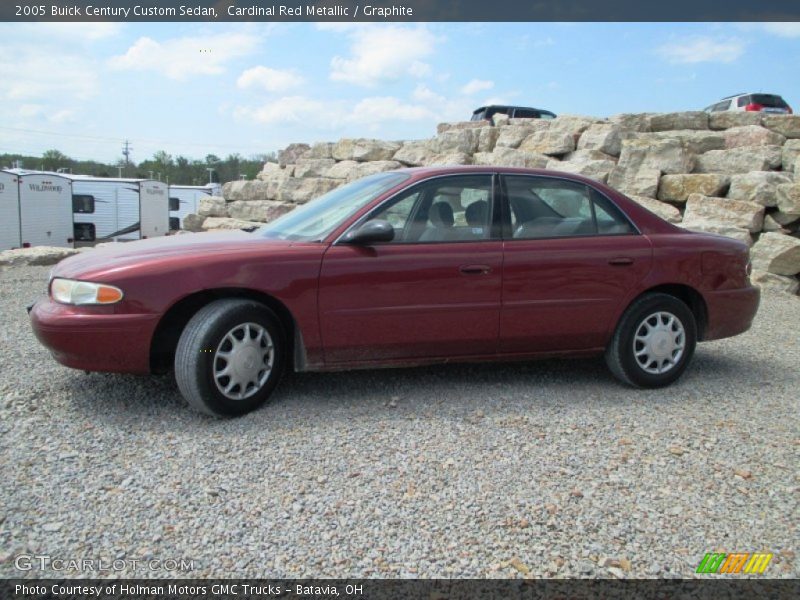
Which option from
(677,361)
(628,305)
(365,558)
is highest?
(628,305)

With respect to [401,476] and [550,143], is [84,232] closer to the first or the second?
[550,143]

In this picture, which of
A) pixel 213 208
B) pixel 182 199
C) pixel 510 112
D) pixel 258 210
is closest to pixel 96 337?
pixel 258 210

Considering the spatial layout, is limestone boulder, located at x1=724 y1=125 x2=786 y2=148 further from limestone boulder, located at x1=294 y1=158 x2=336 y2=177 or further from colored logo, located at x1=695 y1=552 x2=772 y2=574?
colored logo, located at x1=695 y1=552 x2=772 y2=574

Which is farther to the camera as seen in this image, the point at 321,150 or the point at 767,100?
the point at 767,100

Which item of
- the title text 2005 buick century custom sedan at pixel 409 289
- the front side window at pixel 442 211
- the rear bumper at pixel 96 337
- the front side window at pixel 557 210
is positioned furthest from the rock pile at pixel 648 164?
the rear bumper at pixel 96 337

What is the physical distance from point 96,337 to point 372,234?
1644 millimetres

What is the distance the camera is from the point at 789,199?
10023 millimetres

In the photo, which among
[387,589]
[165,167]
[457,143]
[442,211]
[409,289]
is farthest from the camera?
[165,167]

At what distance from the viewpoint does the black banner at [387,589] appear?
2.17m

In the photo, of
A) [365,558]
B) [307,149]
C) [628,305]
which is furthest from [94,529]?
[307,149]

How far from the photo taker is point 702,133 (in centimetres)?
1343

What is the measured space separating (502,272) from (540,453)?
1.25 metres

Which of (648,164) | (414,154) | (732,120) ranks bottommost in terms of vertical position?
(648,164)

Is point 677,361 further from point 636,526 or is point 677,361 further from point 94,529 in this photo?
point 94,529
